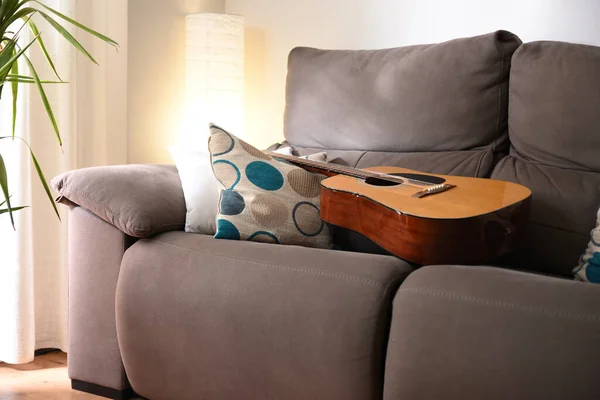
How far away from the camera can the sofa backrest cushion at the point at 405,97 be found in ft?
6.99

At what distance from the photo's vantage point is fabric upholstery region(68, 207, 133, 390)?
6.21ft

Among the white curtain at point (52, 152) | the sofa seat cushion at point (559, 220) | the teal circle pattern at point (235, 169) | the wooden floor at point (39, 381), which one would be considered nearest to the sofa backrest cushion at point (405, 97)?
the sofa seat cushion at point (559, 220)

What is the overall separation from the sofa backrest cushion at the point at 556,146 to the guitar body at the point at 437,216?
0.15 m

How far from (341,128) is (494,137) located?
20.3 inches

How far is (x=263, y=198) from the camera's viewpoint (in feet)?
6.21

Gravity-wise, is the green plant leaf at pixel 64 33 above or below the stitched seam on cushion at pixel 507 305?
above

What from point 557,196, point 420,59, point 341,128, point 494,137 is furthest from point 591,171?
point 341,128

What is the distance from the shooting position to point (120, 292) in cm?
184

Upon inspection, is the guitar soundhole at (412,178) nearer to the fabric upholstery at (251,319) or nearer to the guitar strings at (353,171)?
the guitar strings at (353,171)

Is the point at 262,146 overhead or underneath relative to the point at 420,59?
underneath

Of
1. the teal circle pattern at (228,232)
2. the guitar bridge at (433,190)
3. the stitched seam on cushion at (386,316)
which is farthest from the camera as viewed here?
the teal circle pattern at (228,232)

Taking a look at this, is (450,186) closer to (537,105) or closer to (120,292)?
(537,105)

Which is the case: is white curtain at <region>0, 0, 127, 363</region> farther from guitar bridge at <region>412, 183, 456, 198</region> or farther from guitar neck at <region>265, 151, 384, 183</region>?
guitar bridge at <region>412, 183, 456, 198</region>

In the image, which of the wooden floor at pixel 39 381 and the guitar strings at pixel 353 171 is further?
the wooden floor at pixel 39 381
